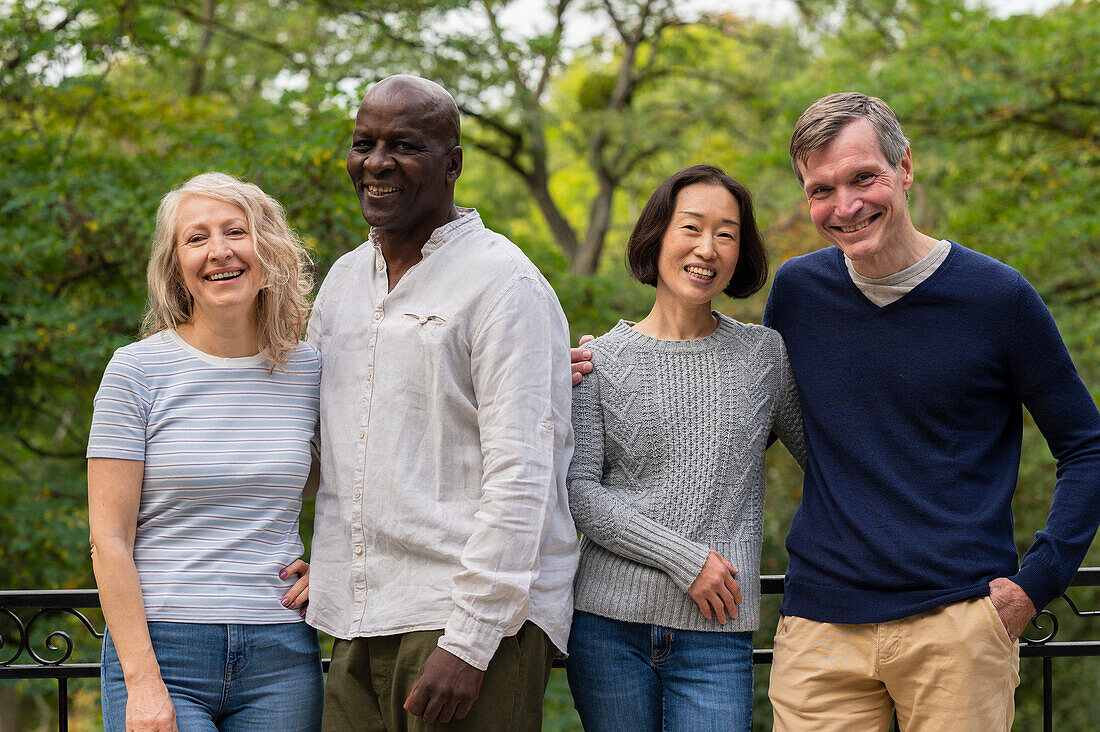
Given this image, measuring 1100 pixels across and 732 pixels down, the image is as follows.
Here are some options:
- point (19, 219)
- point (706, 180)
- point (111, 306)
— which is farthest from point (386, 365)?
point (19, 219)

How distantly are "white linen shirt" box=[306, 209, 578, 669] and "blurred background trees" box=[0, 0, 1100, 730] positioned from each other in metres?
3.69

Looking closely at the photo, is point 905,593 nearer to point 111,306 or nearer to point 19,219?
point 111,306

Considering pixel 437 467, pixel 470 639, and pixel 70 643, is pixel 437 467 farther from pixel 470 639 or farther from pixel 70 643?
pixel 70 643

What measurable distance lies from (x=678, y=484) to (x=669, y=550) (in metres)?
0.16

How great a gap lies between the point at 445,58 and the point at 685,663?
24.4ft

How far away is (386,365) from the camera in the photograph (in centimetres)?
214

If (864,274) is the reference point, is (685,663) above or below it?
below

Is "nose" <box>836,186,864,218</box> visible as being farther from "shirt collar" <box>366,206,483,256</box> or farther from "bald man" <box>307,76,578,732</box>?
"shirt collar" <box>366,206,483,256</box>

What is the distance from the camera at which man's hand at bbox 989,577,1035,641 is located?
211cm

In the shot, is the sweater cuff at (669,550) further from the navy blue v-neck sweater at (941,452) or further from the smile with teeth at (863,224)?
the smile with teeth at (863,224)

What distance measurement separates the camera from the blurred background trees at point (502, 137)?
5.91 metres

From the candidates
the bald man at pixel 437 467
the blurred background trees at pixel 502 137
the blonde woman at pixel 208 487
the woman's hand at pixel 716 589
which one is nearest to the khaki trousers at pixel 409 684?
the bald man at pixel 437 467

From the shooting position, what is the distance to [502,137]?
37.9 ft

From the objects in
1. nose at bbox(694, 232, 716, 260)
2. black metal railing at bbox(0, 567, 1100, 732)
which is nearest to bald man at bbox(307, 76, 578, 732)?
nose at bbox(694, 232, 716, 260)
